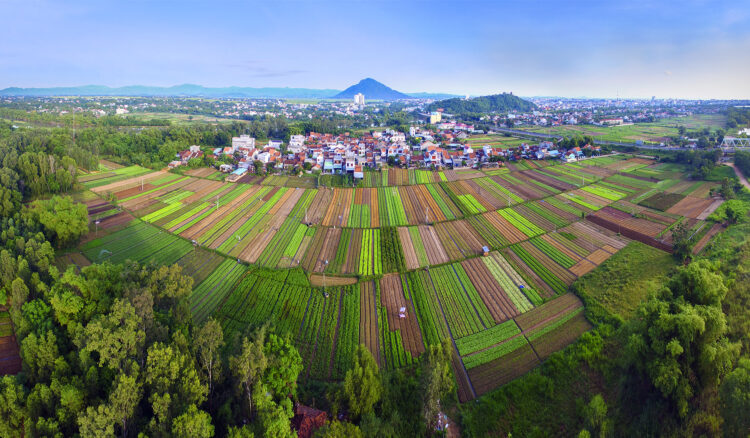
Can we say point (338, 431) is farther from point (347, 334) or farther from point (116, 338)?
point (116, 338)

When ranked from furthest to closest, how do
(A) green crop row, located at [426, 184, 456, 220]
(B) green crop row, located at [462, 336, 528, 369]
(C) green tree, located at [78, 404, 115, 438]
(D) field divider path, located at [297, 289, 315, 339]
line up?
(A) green crop row, located at [426, 184, 456, 220] < (D) field divider path, located at [297, 289, 315, 339] < (B) green crop row, located at [462, 336, 528, 369] < (C) green tree, located at [78, 404, 115, 438]

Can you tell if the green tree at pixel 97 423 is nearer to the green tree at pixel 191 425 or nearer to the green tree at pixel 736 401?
the green tree at pixel 191 425

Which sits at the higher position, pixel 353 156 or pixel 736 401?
pixel 353 156

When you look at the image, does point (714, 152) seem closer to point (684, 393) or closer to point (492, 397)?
point (684, 393)

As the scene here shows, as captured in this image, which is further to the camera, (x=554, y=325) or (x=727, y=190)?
(x=727, y=190)

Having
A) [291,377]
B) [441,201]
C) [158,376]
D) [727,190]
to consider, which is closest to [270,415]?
[291,377]

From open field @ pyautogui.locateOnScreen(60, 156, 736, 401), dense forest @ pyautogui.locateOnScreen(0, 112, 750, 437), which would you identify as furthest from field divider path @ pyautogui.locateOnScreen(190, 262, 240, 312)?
dense forest @ pyautogui.locateOnScreen(0, 112, 750, 437)

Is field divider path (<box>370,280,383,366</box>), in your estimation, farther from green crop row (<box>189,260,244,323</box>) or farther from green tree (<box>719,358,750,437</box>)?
green tree (<box>719,358,750,437</box>)

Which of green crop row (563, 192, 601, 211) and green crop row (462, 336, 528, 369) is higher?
green crop row (563, 192, 601, 211)
